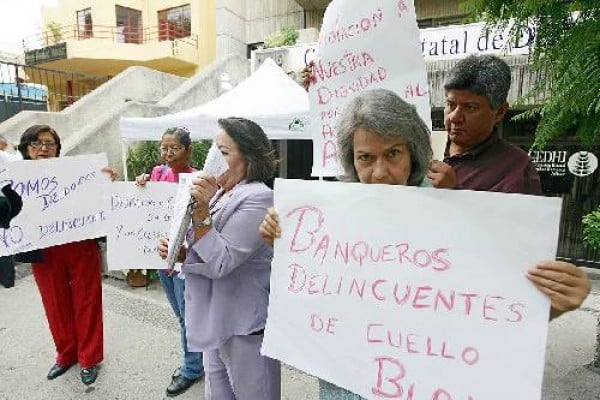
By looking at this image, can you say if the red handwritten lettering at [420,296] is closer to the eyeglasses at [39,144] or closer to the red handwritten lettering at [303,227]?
the red handwritten lettering at [303,227]

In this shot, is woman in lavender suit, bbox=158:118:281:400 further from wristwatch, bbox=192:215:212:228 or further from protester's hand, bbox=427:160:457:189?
protester's hand, bbox=427:160:457:189

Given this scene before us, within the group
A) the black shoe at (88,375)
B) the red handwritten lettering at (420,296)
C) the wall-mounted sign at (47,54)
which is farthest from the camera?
the wall-mounted sign at (47,54)

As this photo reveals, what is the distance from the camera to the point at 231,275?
169 cm

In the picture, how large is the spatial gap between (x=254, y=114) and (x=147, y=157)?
254 centimetres

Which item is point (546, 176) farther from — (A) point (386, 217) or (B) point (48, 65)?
(B) point (48, 65)

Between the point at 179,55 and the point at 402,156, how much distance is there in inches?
593

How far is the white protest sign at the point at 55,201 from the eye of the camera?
2.54m

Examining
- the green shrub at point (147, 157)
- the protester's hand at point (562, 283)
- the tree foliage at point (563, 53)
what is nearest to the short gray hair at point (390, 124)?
the protester's hand at point (562, 283)

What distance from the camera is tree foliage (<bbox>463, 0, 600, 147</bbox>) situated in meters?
1.59

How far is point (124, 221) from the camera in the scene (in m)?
2.84

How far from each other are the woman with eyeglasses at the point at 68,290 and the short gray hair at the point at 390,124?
7.52 ft

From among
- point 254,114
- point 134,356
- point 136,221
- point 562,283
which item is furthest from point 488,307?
point 254,114

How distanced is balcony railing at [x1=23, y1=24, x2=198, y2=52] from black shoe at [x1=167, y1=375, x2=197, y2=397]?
14203 mm

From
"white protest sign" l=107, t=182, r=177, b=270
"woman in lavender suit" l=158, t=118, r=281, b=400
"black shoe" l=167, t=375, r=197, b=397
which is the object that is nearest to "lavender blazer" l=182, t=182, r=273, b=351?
"woman in lavender suit" l=158, t=118, r=281, b=400
